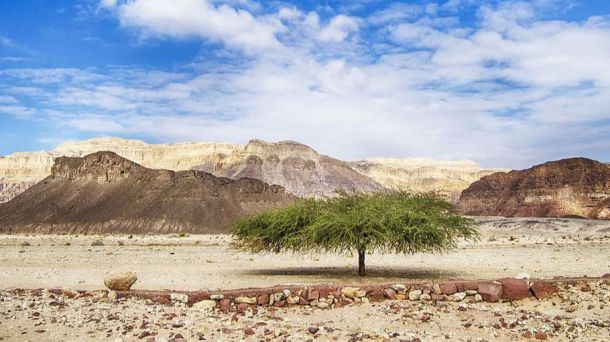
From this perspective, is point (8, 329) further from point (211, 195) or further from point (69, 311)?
point (211, 195)

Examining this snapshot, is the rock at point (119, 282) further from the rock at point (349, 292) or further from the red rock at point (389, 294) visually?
the red rock at point (389, 294)

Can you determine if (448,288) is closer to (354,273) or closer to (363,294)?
(363,294)

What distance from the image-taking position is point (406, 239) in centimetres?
2477

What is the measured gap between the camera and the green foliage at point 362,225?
79.9ft

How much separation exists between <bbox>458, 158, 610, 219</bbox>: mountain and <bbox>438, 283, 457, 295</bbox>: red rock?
4969 inches

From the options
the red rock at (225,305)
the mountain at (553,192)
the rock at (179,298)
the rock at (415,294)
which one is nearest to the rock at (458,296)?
the rock at (415,294)

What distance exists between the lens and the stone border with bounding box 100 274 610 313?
16.4 meters

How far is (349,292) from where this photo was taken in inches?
658

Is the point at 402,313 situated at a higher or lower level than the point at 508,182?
lower

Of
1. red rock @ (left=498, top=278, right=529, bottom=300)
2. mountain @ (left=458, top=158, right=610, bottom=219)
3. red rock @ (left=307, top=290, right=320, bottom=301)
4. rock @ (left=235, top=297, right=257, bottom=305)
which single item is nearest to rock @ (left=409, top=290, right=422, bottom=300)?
red rock @ (left=498, top=278, right=529, bottom=300)

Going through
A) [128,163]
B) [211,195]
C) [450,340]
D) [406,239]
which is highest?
[128,163]

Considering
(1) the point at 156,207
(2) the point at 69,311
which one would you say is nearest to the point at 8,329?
(2) the point at 69,311

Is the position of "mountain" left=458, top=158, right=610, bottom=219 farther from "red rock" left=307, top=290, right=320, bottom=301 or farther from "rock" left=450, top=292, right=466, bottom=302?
"red rock" left=307, top=290, right=320, bottom=301

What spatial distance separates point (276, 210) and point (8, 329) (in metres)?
16.3
